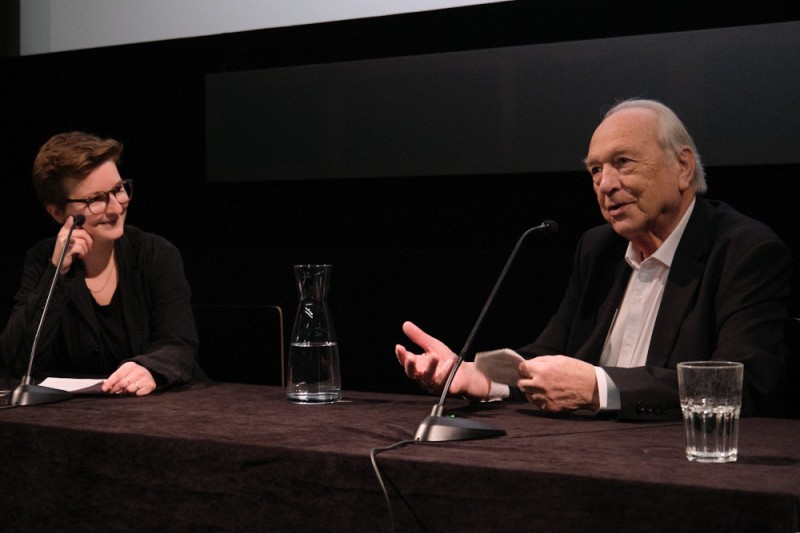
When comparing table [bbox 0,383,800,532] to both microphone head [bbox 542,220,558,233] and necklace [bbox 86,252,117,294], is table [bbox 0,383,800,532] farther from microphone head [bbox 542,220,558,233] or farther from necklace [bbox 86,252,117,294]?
necklace [bbox 86,252,117,294]

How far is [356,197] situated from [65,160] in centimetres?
114

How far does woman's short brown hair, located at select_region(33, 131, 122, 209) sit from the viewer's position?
281 cm

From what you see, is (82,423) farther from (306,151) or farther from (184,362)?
(306,151)

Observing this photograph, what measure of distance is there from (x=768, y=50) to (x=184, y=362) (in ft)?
6.34

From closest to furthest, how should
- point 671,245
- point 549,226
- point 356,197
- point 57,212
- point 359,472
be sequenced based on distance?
point 359,472 → point 549,226 → point 671,245 → point 57,212 → point 356,197

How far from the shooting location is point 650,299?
2.44 metres

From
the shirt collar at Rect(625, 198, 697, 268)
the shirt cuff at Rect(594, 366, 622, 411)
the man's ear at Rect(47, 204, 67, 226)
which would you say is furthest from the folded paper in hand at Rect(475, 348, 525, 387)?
the man's ear at Rect(47, 204, 67, 226)

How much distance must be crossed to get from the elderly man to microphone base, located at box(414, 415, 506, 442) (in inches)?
9.9

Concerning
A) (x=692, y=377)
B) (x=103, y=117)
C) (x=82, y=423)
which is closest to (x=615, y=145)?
(x=692, y=377)

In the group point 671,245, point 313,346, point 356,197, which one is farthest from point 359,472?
point 356,197

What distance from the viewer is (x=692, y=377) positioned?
147cm

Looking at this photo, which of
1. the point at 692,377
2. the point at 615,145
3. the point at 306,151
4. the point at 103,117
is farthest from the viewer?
the point at 103,117

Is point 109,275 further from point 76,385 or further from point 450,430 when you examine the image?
point 450,430

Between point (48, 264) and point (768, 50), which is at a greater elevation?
point (768, 50)
